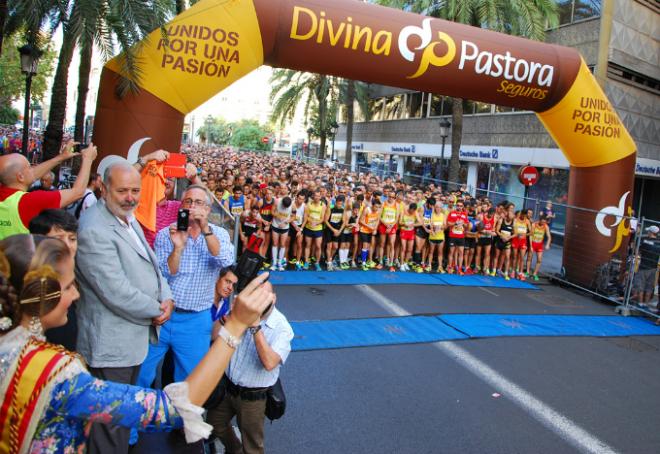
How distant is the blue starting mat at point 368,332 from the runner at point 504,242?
4.67 metres

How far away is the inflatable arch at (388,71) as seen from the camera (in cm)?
703

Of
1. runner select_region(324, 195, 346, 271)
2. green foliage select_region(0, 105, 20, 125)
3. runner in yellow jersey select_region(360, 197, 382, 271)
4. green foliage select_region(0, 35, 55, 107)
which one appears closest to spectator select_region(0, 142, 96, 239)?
runner select_region(324, 195, 346, 271)

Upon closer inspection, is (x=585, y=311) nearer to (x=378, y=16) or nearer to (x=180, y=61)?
(x=378, y=16)

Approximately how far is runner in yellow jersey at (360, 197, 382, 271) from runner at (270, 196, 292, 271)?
1757 mm

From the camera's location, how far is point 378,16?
26.9ft

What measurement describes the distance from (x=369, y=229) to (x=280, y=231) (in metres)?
2.05

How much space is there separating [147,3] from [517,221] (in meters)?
9.02

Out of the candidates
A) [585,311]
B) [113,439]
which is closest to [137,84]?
[113,439]

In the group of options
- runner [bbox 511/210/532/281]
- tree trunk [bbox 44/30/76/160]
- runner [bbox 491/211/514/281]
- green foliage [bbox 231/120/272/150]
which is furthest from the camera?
green foliage [bbox 231/120/272/150]

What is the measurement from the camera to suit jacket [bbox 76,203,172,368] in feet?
9.18

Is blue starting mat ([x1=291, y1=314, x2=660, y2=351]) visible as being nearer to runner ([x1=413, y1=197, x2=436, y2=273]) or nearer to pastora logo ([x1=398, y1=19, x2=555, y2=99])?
runner ([x1=413, y1=197, x2=436, y2=273])

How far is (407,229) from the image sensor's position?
11250 mm

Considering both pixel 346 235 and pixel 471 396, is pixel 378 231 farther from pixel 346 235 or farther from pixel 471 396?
pixel 471 396

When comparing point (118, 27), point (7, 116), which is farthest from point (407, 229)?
point (7, 116)
